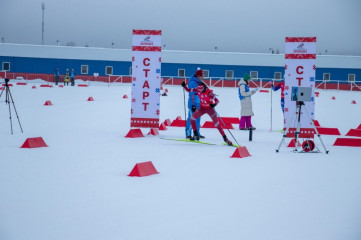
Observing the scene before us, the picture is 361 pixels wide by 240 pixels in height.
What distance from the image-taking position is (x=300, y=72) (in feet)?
40.3

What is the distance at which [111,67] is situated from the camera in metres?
66.5

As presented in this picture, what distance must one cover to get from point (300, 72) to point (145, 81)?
399 centimetres

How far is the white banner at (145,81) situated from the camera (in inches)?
557

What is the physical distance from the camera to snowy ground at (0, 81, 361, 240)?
533cm

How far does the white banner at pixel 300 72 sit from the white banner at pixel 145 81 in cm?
340

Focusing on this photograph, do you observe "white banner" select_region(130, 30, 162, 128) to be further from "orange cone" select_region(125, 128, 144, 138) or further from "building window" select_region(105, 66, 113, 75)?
"building window" select_region(105, 66, 113, 75)

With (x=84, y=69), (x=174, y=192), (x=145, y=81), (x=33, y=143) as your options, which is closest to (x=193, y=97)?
(x=145, y=81)

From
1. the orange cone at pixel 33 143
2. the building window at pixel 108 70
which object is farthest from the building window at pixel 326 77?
the orange cone at pixel 33 143

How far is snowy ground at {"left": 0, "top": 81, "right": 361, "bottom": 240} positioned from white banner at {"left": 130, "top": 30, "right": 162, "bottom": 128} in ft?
4.22

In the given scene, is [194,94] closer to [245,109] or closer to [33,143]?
[245,109]

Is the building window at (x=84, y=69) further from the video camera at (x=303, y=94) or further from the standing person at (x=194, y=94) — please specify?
the video camera at (x=303, y=94)

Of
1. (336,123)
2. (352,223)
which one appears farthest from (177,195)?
(336,123)

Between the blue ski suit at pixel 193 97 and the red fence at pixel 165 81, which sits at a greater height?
the red fence at pixel 165 81

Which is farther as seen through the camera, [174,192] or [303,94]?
[303,94]
